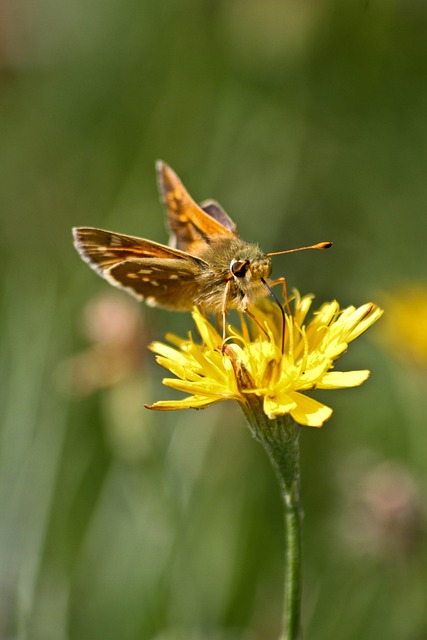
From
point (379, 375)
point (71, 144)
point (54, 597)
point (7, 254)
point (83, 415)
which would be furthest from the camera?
point (71, 144)

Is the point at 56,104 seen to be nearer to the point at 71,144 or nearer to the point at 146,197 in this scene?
the point at 71,144

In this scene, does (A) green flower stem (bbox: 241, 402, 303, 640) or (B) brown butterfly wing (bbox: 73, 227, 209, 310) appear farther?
(B) brown butterfly wing (bbox: 73, 227, 209, 310)

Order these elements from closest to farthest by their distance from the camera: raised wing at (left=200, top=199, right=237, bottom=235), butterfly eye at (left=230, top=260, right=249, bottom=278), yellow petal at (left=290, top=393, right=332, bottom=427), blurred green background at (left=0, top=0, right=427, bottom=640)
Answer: yellow petal at (left=290, top=393, right=332, bottom=427) → butterfly eye at (left=230, top=260, right=249, bottom=278) → raised wing at (left=200, top=199, right=237, bottom=235) → blurred green background at (left=0, top=0, right=427, bottom=640)

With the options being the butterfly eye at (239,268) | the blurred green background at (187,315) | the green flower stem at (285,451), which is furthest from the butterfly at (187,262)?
the blurred green background at (187,315)

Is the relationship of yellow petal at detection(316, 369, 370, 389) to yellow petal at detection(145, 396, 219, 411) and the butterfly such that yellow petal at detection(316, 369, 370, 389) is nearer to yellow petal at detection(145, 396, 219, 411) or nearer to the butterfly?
yellow petal at detection(145, 396, 219, 411)

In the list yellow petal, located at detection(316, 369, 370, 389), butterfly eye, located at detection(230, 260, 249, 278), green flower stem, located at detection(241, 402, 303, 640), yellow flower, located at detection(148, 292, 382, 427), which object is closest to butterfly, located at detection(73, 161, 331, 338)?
butterfly eye, located at detection(230, 260, 249, 278)

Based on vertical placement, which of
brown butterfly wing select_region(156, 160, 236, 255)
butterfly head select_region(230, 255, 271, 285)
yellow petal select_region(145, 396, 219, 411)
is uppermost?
brown butterfly wing select_region(156, 160, 236, 255)

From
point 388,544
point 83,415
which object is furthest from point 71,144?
point 388,544

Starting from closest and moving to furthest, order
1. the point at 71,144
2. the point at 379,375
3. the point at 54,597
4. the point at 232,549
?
1. the point at 54,597
2. the point at 232,549
3. the point at 379,375
4. the point at 71,144
